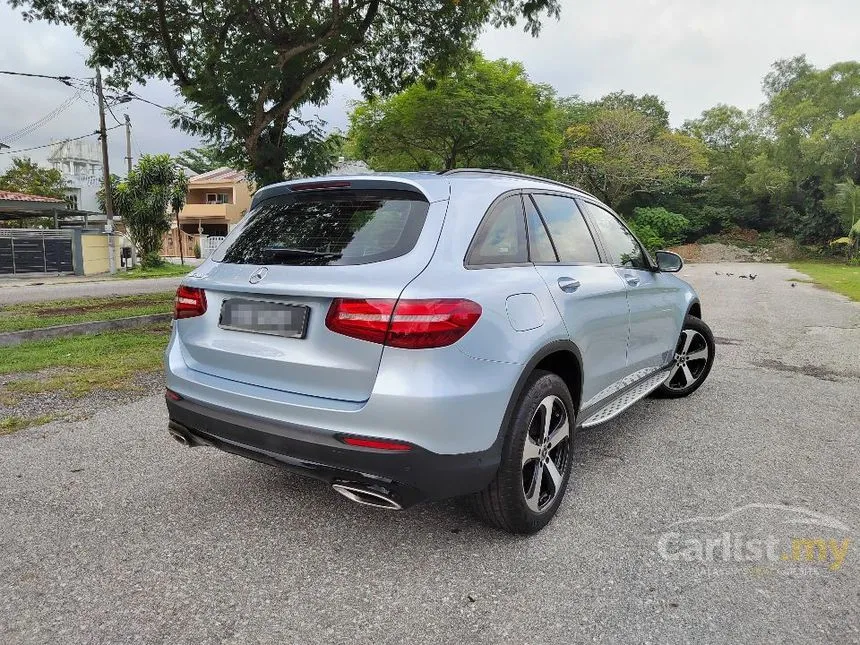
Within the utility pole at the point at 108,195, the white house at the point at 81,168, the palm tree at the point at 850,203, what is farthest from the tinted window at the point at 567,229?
the white house at the point at 81,168

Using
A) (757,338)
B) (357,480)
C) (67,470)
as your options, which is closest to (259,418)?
(357,480)

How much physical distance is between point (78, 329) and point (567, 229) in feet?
24.3

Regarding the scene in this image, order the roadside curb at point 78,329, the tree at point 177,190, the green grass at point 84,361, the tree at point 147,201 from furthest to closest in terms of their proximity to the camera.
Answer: the tree at point 177,190 → the tree at point 147,201 → the roadside curb at point 78,329 → the green grass at point 84,361

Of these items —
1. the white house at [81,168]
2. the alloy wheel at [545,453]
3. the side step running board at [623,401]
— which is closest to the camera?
the alloy wheel at [545,453]

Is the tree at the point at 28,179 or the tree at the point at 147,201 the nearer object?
the tree at the point at 147,201

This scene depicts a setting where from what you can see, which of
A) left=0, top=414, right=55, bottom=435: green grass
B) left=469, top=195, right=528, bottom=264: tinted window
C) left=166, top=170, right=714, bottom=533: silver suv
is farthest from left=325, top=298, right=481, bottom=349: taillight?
left=0, top=414, right=55, bottom=435: green grass

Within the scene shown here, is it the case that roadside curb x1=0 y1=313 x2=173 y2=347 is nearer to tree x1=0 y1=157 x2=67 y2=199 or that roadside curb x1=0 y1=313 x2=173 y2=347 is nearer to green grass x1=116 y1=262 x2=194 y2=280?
green grass x1=116 y1=262 x2=194 y2=280

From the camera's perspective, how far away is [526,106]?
21.2 metres

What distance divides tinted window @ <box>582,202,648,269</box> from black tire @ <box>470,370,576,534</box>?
135 cm

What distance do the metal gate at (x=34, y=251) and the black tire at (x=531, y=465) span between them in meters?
24.8

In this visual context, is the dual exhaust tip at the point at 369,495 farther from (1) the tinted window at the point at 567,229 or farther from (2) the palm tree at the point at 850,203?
(2) the palm tree at the point at 850,203

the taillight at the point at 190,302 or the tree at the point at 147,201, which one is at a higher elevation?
the tree at the point at 147,201

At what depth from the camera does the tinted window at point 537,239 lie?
9.80ft

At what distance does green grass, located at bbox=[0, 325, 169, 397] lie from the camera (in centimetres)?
541
